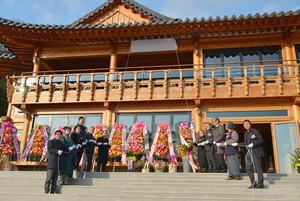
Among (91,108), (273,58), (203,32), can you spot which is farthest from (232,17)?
(91,108)

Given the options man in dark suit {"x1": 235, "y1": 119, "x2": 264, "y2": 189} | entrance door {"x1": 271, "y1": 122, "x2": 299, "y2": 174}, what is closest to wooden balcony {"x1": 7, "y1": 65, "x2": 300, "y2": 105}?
entrance door {"x1": 271, "y1": 122, "x2": 299, "y2": 174}

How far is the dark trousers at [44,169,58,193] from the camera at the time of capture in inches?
270

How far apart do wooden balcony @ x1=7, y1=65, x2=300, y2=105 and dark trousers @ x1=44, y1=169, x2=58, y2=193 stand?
233 inches

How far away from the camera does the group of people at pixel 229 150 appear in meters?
6.79

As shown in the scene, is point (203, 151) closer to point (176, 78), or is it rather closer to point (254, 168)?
point (254, 168)

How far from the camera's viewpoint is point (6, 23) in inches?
499

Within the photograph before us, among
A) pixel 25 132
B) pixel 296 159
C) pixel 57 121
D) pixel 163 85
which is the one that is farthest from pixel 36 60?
pixel 296 159

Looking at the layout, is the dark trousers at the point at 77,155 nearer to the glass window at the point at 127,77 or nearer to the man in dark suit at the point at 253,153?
the man in dark suit at the point at 253,153

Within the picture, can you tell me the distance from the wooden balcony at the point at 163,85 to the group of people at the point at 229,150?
123 inches

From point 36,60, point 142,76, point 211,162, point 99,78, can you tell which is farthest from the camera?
point 36,60

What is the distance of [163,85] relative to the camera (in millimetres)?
12383

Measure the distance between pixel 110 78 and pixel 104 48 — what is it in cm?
217

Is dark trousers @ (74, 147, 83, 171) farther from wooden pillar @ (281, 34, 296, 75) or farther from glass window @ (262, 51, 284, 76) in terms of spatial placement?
wooden pillar @ (281, 34, 296, 75)

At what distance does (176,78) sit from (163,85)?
84 cm
